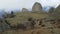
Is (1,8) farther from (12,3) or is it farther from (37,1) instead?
(37,1)

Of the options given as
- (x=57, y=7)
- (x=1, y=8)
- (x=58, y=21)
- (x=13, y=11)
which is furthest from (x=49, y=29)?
(x=1, y=8)

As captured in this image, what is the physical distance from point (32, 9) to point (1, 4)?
425 mm

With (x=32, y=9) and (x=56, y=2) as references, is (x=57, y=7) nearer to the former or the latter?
(x=56, y=2)

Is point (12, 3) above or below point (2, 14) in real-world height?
above

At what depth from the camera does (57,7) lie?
2119 millimetres

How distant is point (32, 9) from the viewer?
2170 millimetres

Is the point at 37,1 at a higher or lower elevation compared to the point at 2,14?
higher

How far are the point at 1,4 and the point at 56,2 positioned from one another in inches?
28.7

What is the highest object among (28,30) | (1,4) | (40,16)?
(1,4)

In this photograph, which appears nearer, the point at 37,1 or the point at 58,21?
the point at 58,21

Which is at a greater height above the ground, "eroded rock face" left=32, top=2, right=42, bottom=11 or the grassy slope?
"eroded rock face" left=32, top=2, right=42, bottom=11

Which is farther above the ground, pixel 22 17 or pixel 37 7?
pixel 37 7

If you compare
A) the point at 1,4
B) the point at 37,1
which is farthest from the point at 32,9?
the point at 1,4

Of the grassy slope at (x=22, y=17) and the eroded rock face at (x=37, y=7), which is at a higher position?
the eroded rock face at (x=37, y=7)
